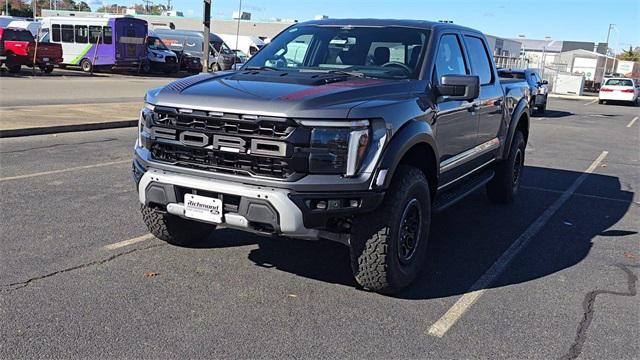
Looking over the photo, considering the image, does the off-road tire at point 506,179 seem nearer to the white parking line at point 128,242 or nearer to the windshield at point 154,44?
the white parking line at point 128,242

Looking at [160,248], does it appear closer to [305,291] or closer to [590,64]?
[305,291]

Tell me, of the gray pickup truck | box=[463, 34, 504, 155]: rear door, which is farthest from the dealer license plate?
box=[463, 34, 504, 155]: rear door

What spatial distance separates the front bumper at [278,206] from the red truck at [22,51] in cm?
2592

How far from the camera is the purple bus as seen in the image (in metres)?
31.2

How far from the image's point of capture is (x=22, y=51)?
86.6 feet

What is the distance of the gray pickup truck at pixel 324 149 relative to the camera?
3654mm

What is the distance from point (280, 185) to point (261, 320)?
864 millimetres

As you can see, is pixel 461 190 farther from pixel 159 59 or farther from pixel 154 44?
pixel 154 44

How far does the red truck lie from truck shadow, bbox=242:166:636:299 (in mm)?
24645

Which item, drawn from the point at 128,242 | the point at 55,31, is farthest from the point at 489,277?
the point at 55,31

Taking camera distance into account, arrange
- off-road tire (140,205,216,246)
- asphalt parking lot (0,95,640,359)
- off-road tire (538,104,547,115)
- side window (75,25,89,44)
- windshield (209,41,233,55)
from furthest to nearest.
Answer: windshield (209,41,233,55) → side window (75,25,89,44) → off-road tire (538,104,547,115) → off-road tire (140,205,216,246) → asphalt parking lot (0,95,640,359)

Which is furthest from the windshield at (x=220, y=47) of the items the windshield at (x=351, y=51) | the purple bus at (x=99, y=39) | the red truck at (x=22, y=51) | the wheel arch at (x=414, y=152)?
the wheel arch at (x=414, y=152)

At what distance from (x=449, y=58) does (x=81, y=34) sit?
30.7m

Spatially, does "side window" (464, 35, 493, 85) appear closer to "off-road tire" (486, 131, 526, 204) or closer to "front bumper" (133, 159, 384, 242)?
"off-road tire" (486, 131, 526, 204)
